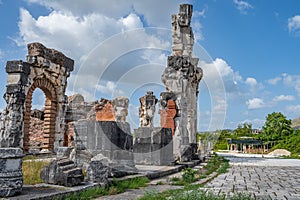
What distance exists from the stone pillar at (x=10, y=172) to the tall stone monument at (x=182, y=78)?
783 cm

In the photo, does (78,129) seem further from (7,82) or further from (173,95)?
(7,82)

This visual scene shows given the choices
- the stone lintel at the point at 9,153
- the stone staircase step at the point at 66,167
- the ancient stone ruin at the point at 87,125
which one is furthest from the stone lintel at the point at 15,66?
the stone lintel at the point at 9,153

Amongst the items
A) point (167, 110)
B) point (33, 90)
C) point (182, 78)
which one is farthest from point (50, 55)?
point (167, 110)

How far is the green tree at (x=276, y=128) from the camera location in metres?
39.4

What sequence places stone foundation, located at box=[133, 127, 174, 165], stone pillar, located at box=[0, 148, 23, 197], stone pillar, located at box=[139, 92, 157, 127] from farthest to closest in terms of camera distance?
stone pillar, located at box=[139, 92, 157, 127]
stone foundation, located at box=[133, 127, 174, 165]
stone pillar, located at box=[0, 148, 23, 197]

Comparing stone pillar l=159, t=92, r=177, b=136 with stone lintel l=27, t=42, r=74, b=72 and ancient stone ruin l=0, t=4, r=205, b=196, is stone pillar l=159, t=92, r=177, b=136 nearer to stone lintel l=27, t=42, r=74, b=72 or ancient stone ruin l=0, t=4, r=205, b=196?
ancient stone ruin l=0, t=4, r=205, b=196

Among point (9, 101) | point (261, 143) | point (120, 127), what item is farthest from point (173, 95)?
point (261, 143)

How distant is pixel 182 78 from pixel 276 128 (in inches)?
1254

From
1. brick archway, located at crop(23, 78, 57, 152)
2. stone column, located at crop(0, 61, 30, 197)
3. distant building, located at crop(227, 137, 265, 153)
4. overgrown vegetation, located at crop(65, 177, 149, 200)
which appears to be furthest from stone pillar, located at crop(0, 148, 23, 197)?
distant building, located at crop(227, 137, 265, 153)

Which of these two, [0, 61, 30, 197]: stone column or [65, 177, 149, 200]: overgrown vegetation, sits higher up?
[0, 61, 30, 197]: stone column

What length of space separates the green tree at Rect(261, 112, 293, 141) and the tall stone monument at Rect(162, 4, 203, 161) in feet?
79.6

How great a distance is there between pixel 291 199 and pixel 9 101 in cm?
1133

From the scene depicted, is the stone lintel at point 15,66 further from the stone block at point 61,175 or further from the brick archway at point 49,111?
the stone block at point 61,175

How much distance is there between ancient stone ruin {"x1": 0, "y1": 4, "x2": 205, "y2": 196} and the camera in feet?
19.0
